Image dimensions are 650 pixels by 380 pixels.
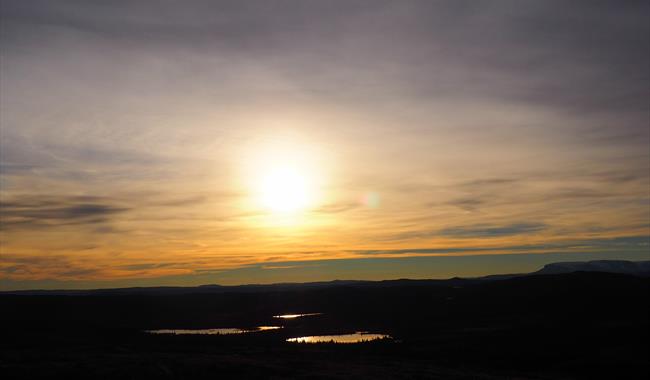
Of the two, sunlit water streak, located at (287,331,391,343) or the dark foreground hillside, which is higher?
the dark foreground hillside

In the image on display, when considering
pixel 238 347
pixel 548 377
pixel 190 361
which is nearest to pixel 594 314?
pixel 548 377

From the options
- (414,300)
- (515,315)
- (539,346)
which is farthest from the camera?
(414,300)

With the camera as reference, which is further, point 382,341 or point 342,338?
point 342,338

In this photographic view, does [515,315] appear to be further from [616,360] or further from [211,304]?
[211,304]

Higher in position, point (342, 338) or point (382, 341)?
point (382, 341)

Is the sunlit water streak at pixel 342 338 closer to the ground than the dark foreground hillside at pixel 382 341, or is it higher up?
closer to the ground

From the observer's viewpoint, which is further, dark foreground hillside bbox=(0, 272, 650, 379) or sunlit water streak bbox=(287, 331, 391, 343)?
sunlit water streak bbox=(287, 331, 391, 343)

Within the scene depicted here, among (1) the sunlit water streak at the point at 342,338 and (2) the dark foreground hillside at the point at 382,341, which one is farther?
(1) the sunlit water streak at the point at 342,338

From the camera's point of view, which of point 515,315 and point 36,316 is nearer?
point 515,315
